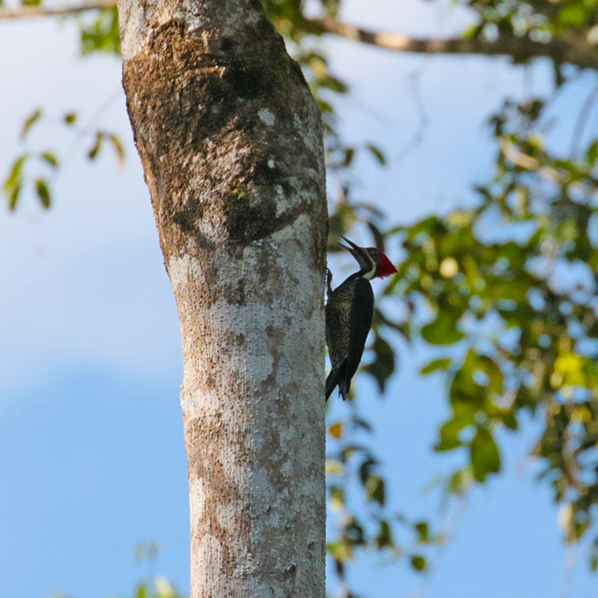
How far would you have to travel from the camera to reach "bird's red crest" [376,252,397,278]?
432 centimetres

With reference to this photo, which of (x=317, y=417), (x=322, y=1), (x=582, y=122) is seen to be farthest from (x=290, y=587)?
(x=322, y=1)

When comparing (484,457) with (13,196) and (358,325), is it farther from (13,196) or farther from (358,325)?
(13,196)

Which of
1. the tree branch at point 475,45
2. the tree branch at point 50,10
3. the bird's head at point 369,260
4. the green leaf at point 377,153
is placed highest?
the tree branch at point 50,10

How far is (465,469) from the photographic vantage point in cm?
443

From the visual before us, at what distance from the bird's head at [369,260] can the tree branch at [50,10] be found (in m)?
2.10

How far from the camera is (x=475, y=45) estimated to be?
4.67m

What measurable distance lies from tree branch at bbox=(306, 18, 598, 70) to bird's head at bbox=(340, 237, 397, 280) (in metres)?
1.29

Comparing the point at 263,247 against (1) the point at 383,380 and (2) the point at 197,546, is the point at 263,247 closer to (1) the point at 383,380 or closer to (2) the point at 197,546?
(2) the point at 197,546

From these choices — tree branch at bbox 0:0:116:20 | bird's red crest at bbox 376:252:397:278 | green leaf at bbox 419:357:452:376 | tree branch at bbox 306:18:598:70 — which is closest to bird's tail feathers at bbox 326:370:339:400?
green leaf at bbox 419:357:452:376

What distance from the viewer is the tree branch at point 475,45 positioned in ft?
14.5

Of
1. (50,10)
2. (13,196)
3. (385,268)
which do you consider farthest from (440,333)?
(50,10)

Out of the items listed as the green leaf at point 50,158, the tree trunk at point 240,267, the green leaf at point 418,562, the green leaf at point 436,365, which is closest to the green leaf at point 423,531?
the green leaf at point 418,562

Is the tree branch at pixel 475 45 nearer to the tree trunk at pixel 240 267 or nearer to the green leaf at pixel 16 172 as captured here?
the green leaf at pixel 16 172

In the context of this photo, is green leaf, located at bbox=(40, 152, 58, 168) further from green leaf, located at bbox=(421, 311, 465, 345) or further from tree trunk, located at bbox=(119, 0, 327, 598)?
tree trunk, located at bbox=(119, 0, 327, 598)
